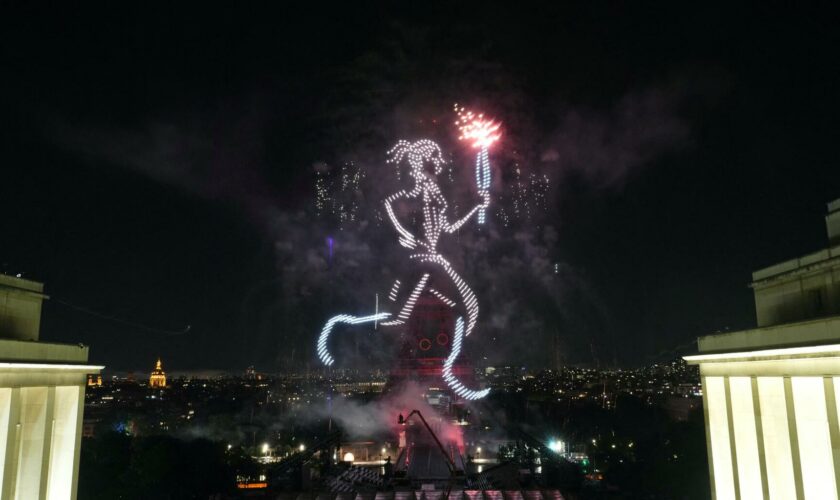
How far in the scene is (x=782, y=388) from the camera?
604 inches

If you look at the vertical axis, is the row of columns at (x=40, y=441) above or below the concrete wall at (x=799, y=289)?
below

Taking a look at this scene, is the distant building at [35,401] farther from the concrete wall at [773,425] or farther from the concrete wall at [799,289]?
the concrete wall at [799,289]

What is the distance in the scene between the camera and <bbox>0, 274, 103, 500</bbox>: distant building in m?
15.9

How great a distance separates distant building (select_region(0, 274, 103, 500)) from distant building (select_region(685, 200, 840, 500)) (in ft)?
68.5

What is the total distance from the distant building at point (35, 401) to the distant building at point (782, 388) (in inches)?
822

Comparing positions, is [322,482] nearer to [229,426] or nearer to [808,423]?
[808,423]

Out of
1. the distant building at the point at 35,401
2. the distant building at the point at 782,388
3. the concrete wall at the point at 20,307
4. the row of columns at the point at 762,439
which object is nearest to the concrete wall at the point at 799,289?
the distant building at the point at 782,388

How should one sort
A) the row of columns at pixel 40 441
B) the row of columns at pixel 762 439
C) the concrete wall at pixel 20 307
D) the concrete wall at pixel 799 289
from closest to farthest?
the row of columns at pixel 762 439
the row of columns at pixel 40 441
the concrete wall at pixel 799 289
the concrete wall at pixel 20 307

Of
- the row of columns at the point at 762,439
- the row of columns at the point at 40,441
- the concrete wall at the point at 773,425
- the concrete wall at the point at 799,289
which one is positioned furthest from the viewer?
the concrete wall at the point at 799,289

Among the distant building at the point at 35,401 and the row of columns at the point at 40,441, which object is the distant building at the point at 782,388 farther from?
the row of columns at the point at 40,441

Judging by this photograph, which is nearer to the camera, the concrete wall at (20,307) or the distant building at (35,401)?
the distant building at (35,401)

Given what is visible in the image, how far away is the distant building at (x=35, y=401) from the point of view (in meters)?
15.9

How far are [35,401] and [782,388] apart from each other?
21621 millimetres

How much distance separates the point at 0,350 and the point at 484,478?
3034 cm
